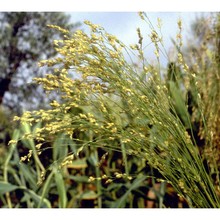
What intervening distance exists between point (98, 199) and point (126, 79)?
1040 millimetres

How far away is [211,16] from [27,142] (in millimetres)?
826

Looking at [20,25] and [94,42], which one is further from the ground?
[20,25]

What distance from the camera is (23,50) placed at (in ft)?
12.4

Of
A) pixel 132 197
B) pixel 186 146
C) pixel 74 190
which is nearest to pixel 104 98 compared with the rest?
pixel 186 146

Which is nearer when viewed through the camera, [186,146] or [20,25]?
[186,146]

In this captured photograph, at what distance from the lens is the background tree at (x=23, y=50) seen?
11.6 ft

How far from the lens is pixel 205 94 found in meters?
1.59

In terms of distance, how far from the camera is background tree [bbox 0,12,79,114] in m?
3.55
